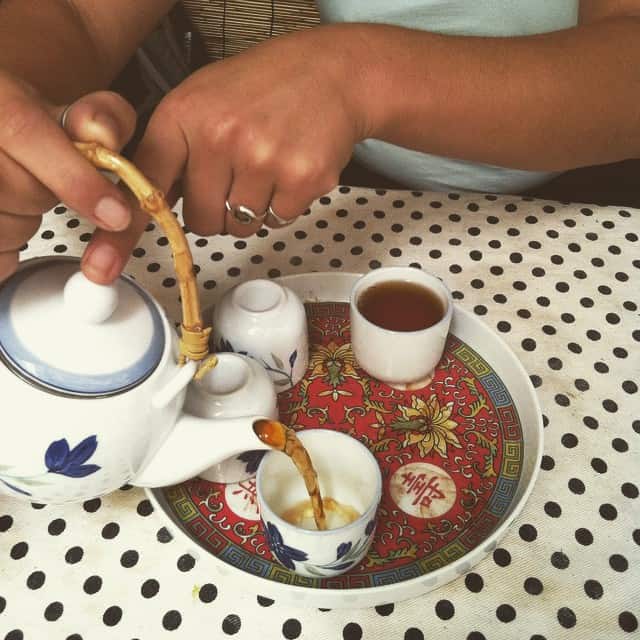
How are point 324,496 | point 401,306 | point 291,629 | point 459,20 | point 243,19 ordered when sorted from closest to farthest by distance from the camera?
Answer: point 291,629 → point 324,496 → point 401,306 → point 459,20 → point 243,19

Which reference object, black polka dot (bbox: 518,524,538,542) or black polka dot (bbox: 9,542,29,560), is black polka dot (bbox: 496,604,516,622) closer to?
black polka dot (bbox: 518,524,538,542)

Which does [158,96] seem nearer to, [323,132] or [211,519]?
[323,132]

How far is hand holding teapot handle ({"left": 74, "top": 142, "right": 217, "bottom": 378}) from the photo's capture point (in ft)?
1.52

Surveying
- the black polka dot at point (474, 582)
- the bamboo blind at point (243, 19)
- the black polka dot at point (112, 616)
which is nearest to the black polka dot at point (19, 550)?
the black polka dot at point (112, 616)

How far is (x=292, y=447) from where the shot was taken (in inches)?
23.3

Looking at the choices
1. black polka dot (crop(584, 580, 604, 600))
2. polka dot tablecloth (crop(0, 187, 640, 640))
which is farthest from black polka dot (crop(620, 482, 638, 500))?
black polka dot (crop(584, 580, 604, 600))

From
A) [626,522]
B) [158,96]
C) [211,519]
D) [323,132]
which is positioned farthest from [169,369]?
[158,96]

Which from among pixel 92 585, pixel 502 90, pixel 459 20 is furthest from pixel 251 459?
pixel 459 20

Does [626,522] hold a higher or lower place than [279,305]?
lower

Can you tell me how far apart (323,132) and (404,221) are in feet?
1.02

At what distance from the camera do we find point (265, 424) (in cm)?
58

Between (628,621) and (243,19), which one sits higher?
(243,19)

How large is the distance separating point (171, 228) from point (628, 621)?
0.52 metres

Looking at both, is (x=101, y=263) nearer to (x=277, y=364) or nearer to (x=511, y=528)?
(x=277, y=364)
